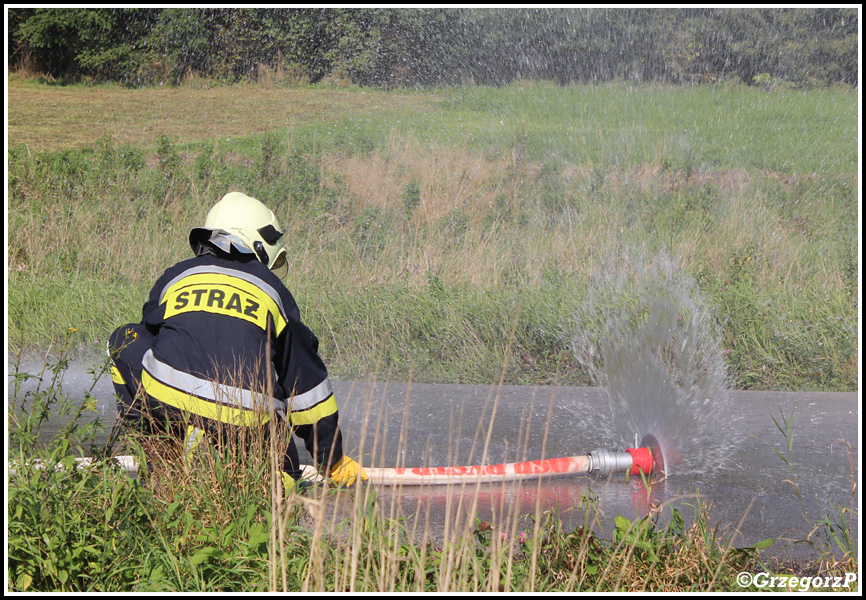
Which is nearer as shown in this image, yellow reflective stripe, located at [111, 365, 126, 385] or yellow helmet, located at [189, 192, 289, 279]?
yellow reflective stripe, located at [111, 365, 126, 385]

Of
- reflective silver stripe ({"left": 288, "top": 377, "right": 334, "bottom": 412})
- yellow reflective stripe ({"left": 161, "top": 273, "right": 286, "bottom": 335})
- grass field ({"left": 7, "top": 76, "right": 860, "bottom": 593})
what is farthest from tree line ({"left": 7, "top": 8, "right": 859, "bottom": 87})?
reflective silver stripe ({"left": 288, "top": 377, "right": 334, "bottom": 412})

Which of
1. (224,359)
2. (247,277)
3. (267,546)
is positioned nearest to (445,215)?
(247,277)

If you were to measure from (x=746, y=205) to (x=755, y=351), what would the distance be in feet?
13.0

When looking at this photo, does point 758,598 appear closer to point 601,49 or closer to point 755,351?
point 755,351

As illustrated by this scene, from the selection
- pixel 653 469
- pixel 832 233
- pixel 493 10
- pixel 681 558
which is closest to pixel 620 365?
pixel 653 469

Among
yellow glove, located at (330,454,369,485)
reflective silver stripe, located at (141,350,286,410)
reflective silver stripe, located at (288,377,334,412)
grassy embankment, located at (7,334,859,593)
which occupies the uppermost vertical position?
reflective silver stripe, located at (141,350,286,410)

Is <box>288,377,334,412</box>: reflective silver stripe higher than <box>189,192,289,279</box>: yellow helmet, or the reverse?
<box>189,192,289,279</box>: yellow helmet

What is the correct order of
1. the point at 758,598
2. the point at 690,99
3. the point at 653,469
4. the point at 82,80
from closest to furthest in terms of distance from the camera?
the point at 758,598, the point at 653,469, the point at 82,80, the point at 690,99

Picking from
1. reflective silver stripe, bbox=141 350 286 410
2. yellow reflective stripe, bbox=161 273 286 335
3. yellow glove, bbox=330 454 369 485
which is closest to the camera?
reflective silver stripe, bbox=141 350 286 410

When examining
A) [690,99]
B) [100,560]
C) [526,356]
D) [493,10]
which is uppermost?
[493,10]

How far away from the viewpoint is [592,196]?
10.2 meters

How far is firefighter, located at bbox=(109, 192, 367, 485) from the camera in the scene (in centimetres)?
313

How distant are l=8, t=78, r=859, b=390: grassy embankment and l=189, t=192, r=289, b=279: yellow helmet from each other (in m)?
1.35

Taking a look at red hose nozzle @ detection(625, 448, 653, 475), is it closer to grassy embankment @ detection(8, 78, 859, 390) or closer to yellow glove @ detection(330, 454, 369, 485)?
grassy embankment @ detection(8, 78, 859, 390)
